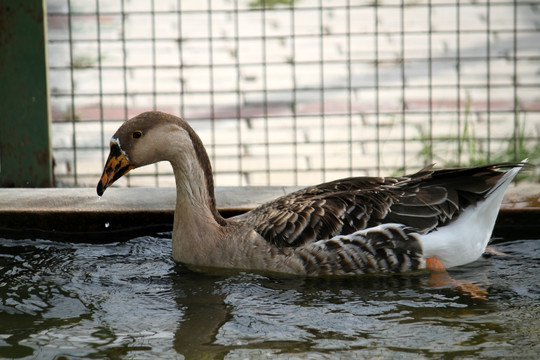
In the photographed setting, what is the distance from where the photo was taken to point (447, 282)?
5.14 metres

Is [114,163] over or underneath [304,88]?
underneath

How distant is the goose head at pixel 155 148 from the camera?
5.46 m

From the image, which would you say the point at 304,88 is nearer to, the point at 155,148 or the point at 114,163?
the point at 155,148

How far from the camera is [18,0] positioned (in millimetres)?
6801

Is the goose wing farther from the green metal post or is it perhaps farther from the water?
the green metal post

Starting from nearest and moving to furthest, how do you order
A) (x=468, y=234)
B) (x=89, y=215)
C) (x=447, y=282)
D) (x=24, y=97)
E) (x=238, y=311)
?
(x=238, y=311)
(x=447, y=282)
(x=468, y=234)
(x=89, y=215)
(x=24, y=97)

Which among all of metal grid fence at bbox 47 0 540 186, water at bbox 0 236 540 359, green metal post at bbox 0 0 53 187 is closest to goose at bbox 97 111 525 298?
water at bbox 0 236 540 359

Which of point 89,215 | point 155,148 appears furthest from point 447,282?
point 89,215

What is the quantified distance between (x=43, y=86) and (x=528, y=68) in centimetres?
712

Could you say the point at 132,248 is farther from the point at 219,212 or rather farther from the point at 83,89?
the point at 83,89

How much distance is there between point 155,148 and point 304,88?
3.26 m

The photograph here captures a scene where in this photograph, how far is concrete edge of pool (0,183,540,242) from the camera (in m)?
5.86

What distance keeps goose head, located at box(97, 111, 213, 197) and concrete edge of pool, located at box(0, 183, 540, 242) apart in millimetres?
461

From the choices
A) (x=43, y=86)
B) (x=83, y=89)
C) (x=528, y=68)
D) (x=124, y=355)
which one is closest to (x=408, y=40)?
(x=528, y=68)
